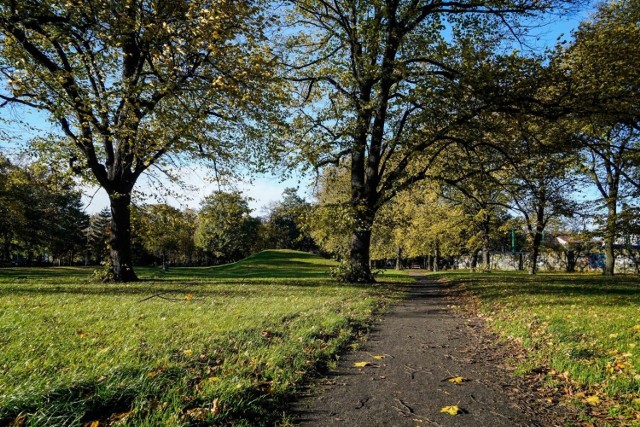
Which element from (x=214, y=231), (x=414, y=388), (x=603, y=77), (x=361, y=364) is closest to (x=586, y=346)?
(x=414, y=388)

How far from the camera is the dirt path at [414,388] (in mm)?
3359

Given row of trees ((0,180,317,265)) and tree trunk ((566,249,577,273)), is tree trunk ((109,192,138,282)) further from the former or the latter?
tree trunk ((566,249,577,273))

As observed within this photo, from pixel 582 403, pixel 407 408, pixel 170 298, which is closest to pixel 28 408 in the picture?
pixel 407 408

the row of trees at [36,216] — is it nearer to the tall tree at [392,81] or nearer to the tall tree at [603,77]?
the tall tree at [392,81]

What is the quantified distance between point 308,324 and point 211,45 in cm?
654

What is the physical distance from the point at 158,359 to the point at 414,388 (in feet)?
9.13

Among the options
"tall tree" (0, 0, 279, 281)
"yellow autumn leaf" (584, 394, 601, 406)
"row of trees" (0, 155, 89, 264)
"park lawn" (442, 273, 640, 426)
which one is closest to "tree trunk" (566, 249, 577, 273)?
"park lawn" (442, 273, 640, 426)

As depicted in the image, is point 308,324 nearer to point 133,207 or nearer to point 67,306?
point 67,306

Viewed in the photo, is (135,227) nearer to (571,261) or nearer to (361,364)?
(361,364)

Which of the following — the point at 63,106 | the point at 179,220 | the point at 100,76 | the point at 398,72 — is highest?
the point at 398,72

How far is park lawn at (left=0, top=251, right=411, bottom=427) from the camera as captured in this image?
2988 millimetres

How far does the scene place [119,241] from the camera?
50.3ft

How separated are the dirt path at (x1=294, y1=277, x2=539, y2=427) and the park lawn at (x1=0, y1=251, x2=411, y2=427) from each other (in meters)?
0.36

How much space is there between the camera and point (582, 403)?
372cm
